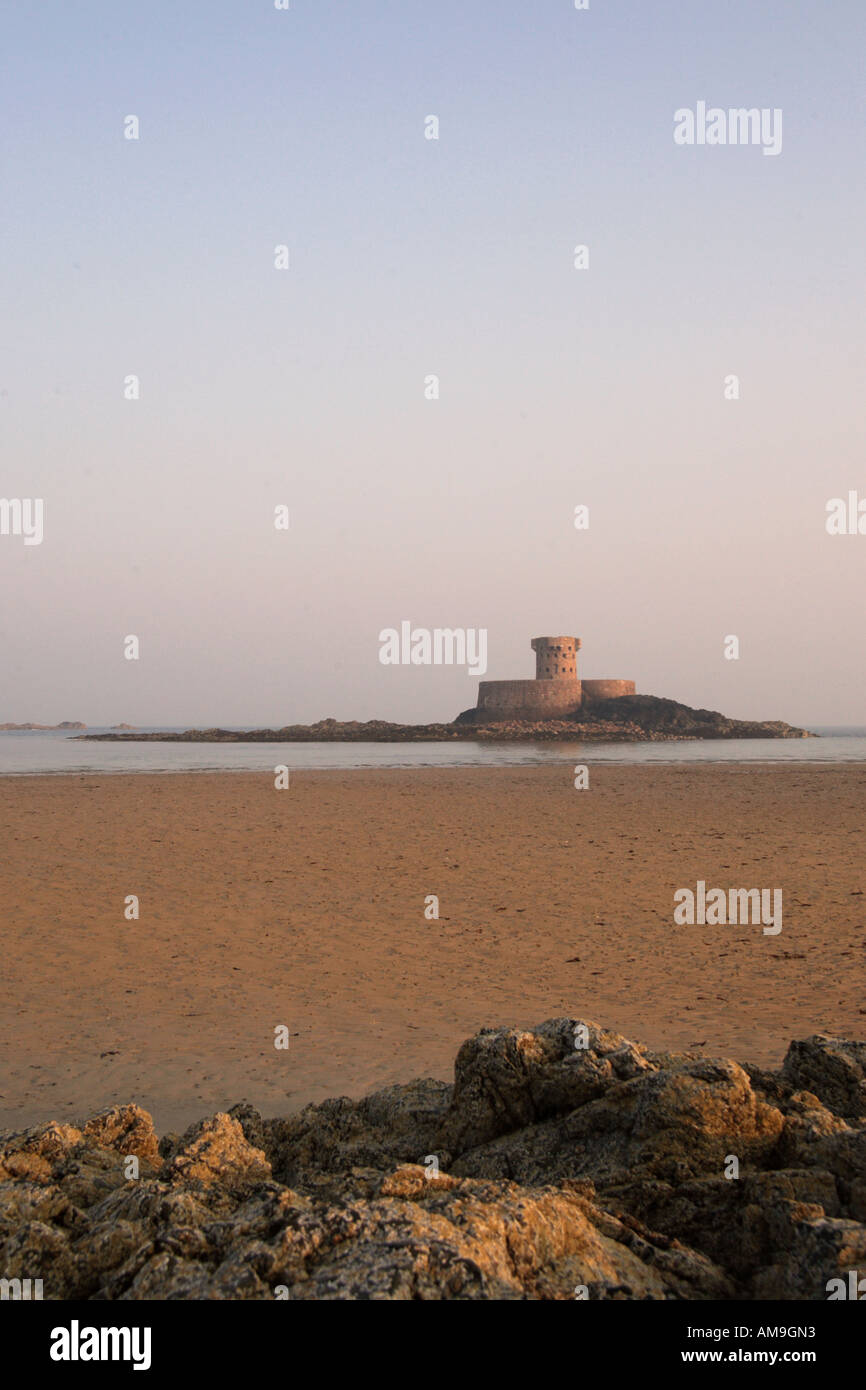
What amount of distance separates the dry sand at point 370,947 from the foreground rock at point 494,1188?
1793 mm

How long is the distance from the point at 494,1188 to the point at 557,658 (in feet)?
359

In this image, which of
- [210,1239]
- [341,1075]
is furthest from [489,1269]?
[341,1075]

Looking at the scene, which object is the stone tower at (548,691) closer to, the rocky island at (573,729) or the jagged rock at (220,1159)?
the rocky island at (573,729)

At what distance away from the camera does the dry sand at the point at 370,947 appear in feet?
22.7

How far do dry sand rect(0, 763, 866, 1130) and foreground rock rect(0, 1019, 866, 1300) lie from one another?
5.88ft

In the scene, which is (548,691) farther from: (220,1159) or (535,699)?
(220,1159)

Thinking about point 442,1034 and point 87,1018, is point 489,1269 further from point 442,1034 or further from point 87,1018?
point 87,1018

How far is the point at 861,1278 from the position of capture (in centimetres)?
279

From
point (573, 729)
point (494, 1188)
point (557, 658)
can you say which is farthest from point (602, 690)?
point (494, 1188)

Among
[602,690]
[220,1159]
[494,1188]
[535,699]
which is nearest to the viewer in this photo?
[494,1188]

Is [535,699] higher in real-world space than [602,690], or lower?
lower

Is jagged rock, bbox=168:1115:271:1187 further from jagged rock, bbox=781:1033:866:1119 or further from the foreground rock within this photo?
jagged rock, bbox=781:1033:866:1119

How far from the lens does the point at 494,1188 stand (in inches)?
125

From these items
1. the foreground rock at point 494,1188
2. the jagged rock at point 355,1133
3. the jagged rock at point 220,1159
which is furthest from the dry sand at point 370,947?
the jagged rock at point 220,1159
